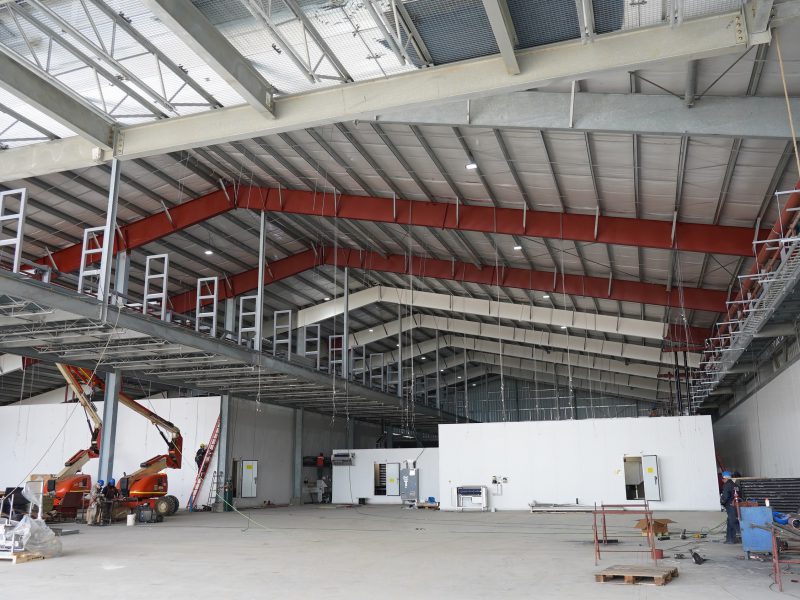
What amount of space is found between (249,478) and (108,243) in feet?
69.2

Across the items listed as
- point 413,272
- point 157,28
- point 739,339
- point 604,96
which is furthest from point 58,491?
point 739,339

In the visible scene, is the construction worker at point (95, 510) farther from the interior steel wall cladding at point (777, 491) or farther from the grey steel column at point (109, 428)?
the interior steel wall cladding at point (777, 491)

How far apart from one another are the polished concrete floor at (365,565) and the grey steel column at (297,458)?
17.8 meters

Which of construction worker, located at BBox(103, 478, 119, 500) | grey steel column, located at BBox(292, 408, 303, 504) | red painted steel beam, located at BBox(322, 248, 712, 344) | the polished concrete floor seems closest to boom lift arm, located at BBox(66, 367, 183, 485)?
construction worker, located at BBox(103, 478, 119, 500)

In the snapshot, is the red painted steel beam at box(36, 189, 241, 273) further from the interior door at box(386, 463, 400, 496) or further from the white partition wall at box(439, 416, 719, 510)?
the interior door at box(386, 463, 400, 496)

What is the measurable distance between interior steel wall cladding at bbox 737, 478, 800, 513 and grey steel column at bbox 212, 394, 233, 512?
23840 millimetres

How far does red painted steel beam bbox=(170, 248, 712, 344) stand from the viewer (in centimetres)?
2670

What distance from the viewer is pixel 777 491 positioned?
16.0 metres

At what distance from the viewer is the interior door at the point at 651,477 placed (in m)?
28.5

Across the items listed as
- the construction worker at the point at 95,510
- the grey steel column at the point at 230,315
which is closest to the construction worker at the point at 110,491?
the construction worker at the point at 95,510

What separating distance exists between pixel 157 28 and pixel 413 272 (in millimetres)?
19240

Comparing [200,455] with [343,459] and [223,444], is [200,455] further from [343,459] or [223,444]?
[343,459]

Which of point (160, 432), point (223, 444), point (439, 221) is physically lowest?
point (223, 444)

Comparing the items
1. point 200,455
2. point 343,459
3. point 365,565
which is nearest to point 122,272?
point 200,455
